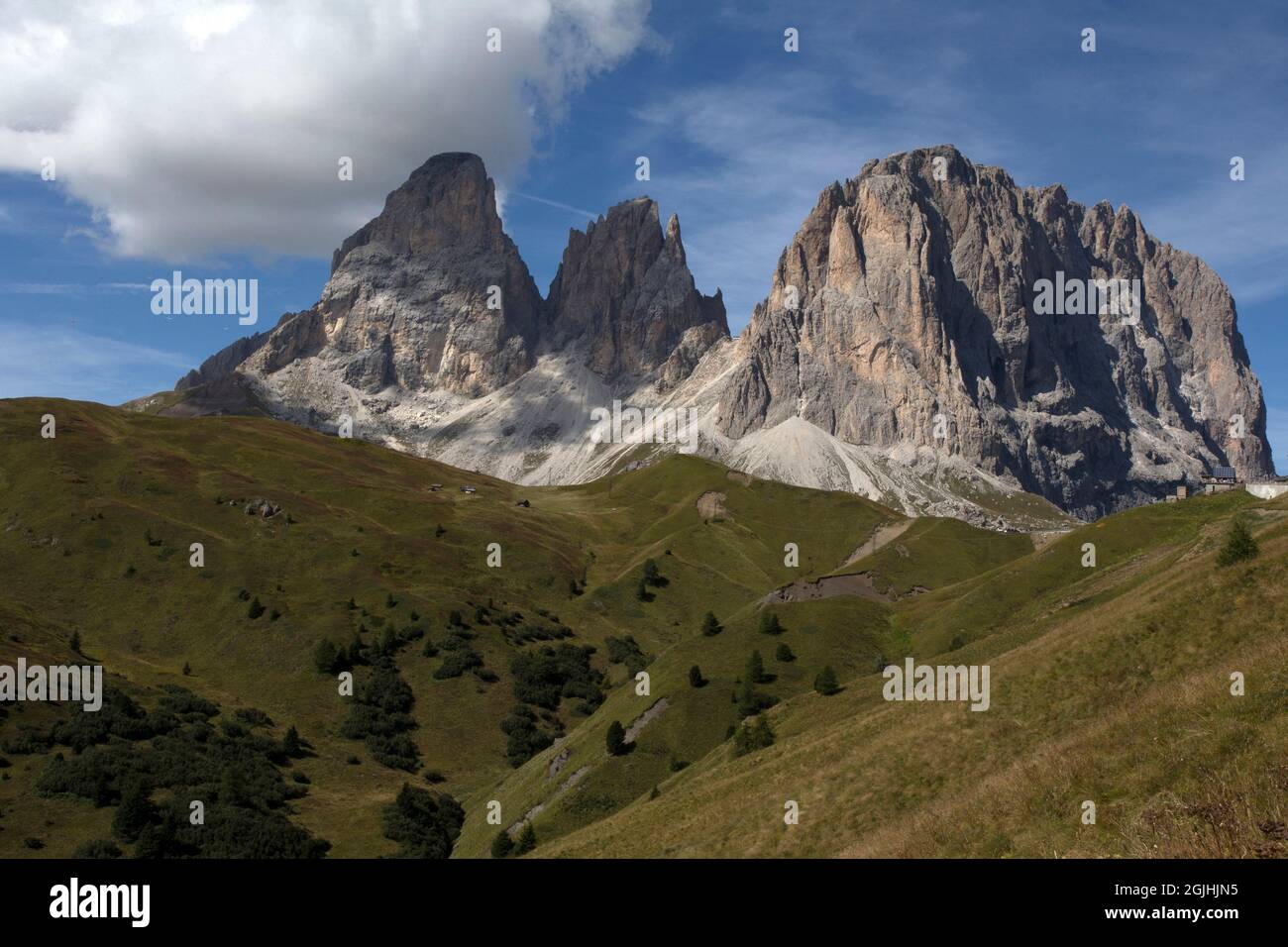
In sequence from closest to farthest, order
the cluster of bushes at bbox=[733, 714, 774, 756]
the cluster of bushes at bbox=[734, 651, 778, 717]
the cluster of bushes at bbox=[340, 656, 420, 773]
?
1. the cluster of bushes at bbox=[733, 714, 774, 756]
2. the cluster of bushes at bbox=[734, 651, 778, 717]
3. the cluster of bushes at bbox=[340, 656, 420, 773]

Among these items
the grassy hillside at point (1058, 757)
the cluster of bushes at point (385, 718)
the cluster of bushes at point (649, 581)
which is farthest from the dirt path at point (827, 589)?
the grassy hillside at point (1058, 757)

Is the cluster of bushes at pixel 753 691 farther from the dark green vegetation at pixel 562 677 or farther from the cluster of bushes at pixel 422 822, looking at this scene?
the cluster of bushes at pixel 422 822

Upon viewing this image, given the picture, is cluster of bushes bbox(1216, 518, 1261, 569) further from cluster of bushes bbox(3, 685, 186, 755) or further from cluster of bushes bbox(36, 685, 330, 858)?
cluster of bushes bbox(3, 685, 186, 755)

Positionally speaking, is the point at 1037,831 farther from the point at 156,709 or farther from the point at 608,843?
the point at 156,709

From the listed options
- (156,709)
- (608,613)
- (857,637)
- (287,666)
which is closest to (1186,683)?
(857,637)

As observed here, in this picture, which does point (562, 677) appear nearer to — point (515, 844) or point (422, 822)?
point (422, 822)

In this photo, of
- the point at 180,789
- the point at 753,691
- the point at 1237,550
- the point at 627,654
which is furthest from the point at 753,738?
the point at 627,654

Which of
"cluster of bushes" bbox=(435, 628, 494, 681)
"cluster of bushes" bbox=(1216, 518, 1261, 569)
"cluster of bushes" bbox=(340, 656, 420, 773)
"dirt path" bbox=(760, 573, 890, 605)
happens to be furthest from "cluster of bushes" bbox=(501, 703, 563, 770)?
"cluster of bushes" bbox=(1216, 518, 1261, 569)

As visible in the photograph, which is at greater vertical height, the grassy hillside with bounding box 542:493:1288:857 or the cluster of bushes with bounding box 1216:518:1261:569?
the cluster of bushes with bounding box 1216:518:1261:569
